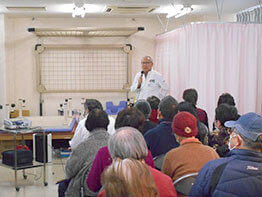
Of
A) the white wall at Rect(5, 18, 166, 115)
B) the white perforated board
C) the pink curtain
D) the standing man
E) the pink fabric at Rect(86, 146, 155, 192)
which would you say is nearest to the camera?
the pink fabric at Rect(86, 146, 155, 192)

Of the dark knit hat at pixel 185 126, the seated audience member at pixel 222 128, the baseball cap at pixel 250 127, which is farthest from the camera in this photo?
the seated audience member at pixel 222 128

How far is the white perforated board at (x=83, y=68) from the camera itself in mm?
8312

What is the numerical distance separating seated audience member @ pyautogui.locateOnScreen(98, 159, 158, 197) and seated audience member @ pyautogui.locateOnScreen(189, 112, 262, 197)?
605 mm

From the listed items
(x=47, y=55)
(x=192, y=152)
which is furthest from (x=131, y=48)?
(x=192, y=152)

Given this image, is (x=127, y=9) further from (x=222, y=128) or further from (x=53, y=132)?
(x=222, y=128)

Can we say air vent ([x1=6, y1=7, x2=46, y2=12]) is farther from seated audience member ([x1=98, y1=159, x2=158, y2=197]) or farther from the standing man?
seated audience member ([x1=98, y1=159, x2=158, y2=197])

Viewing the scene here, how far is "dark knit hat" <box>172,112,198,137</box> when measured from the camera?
8.59 feet

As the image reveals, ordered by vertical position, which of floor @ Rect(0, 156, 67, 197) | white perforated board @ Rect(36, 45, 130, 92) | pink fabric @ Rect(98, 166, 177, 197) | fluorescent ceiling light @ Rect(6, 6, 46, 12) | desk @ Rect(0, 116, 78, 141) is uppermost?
fluorescent ceiling light @ Rect(6, 6, 46, 12)

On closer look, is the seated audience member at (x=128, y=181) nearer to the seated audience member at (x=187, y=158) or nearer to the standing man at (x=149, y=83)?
the seated audience member at (x=187, y=158)

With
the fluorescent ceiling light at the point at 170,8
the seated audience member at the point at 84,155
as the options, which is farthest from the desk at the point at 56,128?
the seated audience member at the point at 84,155

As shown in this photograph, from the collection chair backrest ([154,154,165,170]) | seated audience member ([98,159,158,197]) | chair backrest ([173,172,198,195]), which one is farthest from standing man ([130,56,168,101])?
seated audience member ([98,159,158,197])

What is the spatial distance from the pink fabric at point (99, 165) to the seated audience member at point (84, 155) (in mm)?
243

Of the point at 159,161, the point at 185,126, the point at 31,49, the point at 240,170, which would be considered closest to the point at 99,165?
the point at 159,161

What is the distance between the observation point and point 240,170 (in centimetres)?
181
